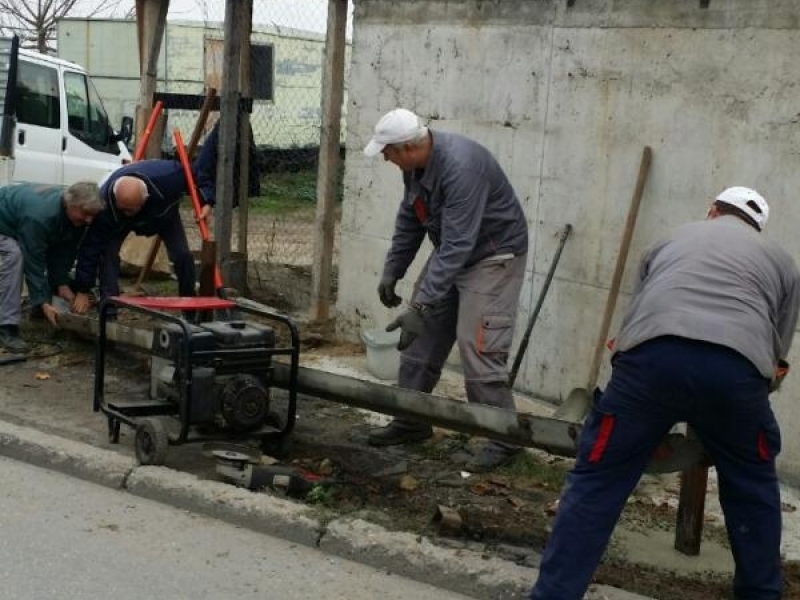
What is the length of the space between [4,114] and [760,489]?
9.63 metres

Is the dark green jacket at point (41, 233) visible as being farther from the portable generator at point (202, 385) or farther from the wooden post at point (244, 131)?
the wooden post at point (244, 131)

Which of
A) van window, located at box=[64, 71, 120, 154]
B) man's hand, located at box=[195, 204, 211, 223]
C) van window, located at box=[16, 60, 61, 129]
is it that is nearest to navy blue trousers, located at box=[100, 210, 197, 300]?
man's hand, located at box=[195, 204, 211, 223]

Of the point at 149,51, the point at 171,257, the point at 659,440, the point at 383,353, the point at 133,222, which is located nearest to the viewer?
the point at 659,440

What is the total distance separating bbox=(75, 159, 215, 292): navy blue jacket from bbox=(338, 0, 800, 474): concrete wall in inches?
48.6

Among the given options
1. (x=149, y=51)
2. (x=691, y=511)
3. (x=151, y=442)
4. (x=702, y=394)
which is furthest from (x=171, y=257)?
(x=702, y=394)

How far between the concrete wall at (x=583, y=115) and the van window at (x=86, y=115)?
6080mm

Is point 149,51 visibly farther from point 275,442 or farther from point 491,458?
point 491,458

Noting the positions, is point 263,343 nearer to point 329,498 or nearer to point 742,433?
point 329,498

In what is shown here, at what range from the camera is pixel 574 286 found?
21.8 ft

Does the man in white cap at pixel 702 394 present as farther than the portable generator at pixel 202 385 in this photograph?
No

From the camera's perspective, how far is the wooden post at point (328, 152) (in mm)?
8156

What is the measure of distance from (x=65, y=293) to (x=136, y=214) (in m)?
0.69

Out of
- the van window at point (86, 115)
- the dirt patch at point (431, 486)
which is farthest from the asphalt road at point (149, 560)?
the van window at point (86, 115)

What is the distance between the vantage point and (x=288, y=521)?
15.7 ft
